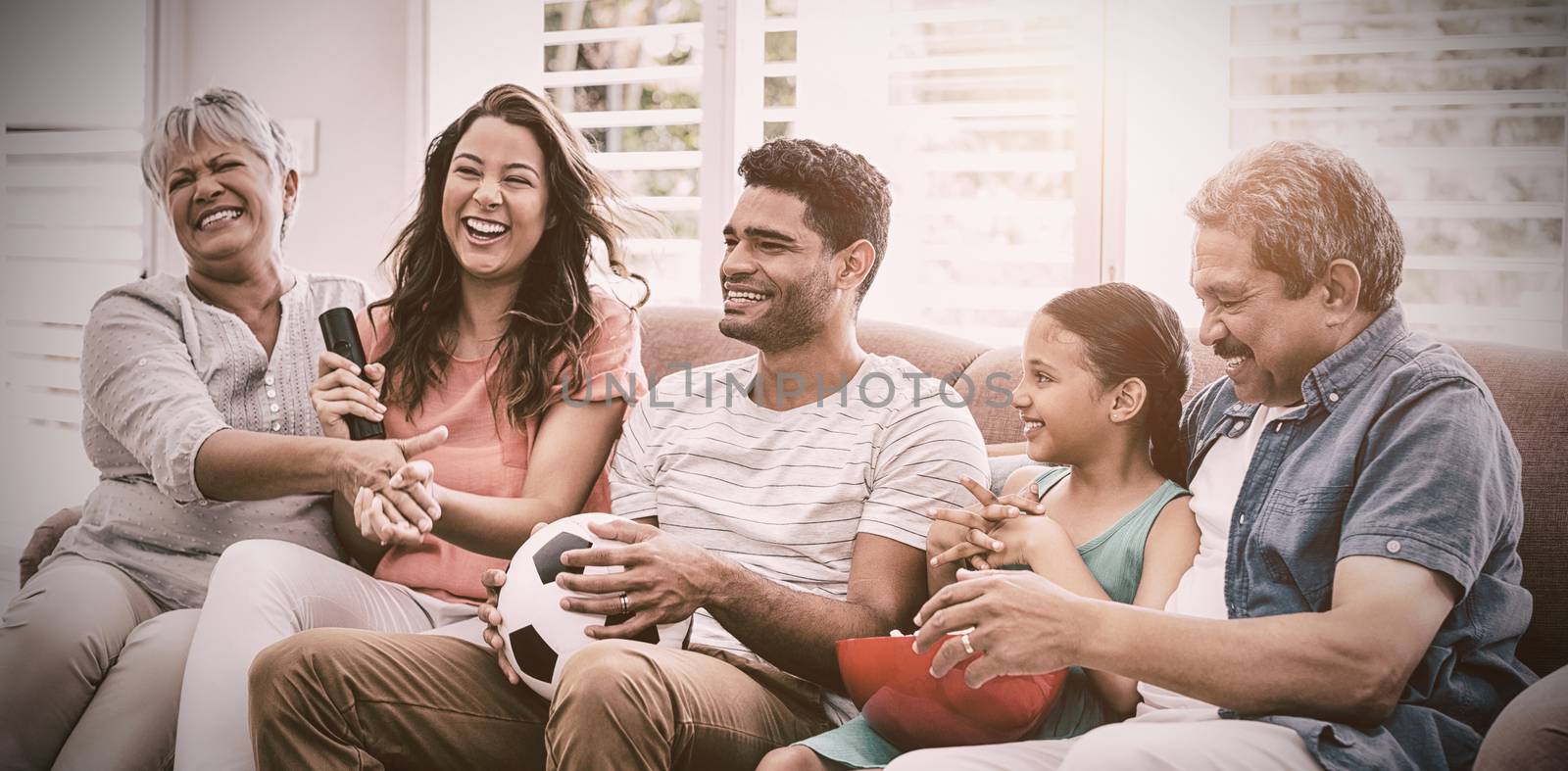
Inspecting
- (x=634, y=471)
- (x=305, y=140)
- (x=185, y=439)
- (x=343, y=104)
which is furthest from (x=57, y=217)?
(x=634, y=471)

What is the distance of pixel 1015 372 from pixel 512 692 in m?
0.96

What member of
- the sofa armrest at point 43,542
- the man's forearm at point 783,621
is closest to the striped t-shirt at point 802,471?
the man's forearm at point 783,621

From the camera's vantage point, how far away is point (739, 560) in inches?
67.0

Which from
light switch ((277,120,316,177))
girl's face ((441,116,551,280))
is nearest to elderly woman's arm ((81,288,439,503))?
girl's face ((441,116,551,280))

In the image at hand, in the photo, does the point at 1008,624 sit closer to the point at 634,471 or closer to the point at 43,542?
the point at 634,471

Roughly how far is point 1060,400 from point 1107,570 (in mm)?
234

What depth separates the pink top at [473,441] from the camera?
6.20 feet

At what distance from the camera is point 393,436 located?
78.5 inches

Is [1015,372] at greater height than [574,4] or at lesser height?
lesser

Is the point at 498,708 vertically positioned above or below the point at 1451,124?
below

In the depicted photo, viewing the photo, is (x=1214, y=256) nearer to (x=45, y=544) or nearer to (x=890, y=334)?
(x=890, y=334)

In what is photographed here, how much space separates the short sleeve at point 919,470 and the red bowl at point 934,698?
229 mm

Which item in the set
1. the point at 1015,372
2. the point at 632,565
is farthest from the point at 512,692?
the point at 1015,372

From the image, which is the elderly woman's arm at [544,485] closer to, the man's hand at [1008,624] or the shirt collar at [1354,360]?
the man's hand at [1008,624]
